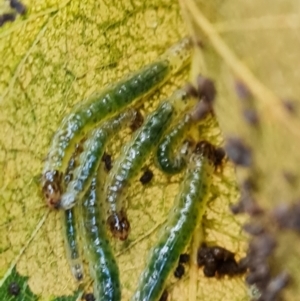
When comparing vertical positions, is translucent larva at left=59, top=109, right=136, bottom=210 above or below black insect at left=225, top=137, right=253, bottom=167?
above

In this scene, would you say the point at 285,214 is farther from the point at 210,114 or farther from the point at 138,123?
the point at 138,123

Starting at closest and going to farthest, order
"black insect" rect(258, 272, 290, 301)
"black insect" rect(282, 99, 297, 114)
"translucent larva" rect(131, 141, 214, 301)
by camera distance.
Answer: "black insect" rect(282, 99, 297, 114) → "black insect" rect(258, 272, 290, 301) → "translucent larva" rect(131, 141, 214, 301)

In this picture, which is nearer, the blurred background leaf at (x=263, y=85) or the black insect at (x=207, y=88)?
the blurred background leaf at (x=263, y=85)

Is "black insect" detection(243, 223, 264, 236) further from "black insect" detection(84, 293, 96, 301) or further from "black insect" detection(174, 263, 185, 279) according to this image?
"black insect" detection(84, 293, 96, 301)

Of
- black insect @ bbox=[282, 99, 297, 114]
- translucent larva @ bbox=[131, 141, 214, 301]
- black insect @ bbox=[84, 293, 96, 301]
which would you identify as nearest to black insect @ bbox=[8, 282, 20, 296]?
black insect @ bbox=[84, 293, 96, 301]

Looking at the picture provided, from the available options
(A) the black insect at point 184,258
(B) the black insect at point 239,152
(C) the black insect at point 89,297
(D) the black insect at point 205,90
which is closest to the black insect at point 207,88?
(D) the black insect at point 205,90

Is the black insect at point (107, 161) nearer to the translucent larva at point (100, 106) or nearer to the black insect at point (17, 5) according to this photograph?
the translucent larva at point (100, 106)

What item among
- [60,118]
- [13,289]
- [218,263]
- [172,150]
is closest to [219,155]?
[172,150]
